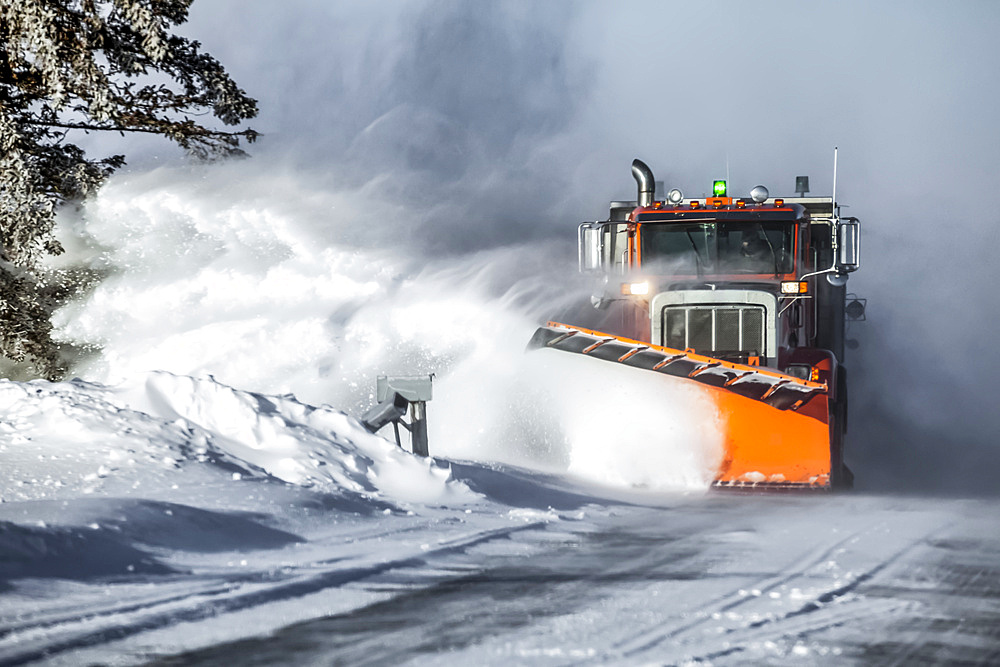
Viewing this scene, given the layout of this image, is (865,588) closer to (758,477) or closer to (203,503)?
(203,503)

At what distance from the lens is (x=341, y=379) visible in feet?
45.7

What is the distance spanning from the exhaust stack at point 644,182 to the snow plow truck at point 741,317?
3.19ft

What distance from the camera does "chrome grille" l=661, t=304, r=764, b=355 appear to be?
405 inches

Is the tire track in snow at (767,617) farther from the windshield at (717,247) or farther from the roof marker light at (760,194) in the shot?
the roof marker light at (760,194)

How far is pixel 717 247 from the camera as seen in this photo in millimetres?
11000

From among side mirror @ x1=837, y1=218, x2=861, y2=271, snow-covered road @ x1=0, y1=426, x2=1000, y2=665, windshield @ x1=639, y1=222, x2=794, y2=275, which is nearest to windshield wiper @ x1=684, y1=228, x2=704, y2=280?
windshield @ x1=639, y1=222, x2=794, y2=275

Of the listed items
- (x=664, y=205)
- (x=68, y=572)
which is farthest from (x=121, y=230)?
(x=68, y=572)

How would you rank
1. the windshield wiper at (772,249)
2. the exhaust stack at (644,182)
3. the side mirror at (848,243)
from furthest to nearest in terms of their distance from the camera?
the exhaust stack at (644,182) → the windshield wiper at (772,249) → the side mirror at (848,243)

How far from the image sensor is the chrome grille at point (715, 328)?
1029 cm

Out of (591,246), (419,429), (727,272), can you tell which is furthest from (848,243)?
(419,429)

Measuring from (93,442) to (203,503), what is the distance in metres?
1.21

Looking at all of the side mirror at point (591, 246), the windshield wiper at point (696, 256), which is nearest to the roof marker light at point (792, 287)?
the windshield wiper at point (696, 256)

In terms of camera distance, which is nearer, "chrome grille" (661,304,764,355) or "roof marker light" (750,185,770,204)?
"chrome grille" (661,304,764,355)

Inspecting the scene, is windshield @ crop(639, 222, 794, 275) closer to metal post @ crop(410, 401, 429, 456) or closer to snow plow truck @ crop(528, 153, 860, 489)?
snow plow truck @ crop(528, 153, 860, 489)
